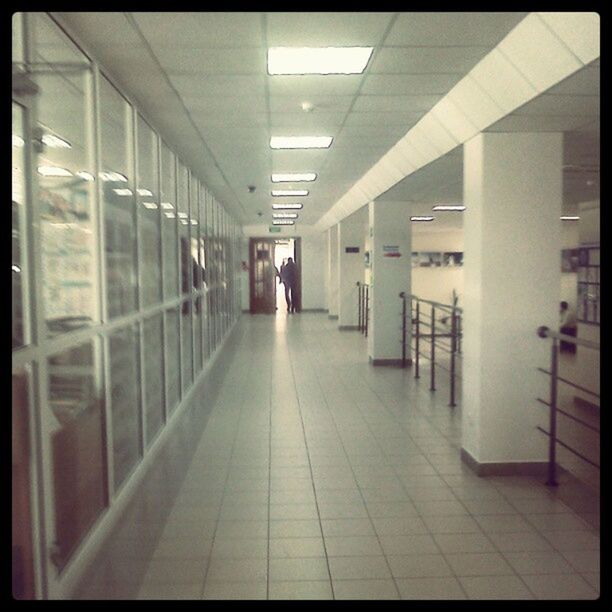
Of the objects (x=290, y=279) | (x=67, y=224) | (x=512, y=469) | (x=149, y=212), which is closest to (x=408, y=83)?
(x=67, y=224)

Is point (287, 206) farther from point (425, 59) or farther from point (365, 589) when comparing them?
point (365, 589)

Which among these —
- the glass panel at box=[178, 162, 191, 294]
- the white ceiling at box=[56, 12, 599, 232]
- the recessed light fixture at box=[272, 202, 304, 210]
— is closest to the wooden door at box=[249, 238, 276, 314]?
the recessed light fixture at box=[272, 202, 304, 210]

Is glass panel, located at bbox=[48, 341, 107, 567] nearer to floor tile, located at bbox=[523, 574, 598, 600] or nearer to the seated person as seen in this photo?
floor tile, located at bbox=[523, 574, 598, 600]

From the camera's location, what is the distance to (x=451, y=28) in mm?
3504

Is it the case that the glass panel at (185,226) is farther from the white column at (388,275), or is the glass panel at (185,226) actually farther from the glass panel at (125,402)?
the white column at (388,275)

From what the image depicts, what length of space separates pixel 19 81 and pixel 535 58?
8.62ft

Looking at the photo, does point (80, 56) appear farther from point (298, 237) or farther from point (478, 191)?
point (298, 237)

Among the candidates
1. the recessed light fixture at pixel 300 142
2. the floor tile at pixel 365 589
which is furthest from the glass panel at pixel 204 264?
Result: the floor tile at pixel 365 589

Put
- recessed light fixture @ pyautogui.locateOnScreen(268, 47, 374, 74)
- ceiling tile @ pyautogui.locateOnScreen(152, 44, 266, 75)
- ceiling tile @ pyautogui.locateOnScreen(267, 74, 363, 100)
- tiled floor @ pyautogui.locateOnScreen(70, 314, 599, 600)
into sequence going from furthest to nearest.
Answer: ceiling tile @ pyautogui.locateOnScreen(267, 74, 363, 100)
recessed light fixture @ pyautogui.locateOnScreen(268, 47, 374, 74)
ceiling tile @ pyautogui.locateOnScreen(152, 44, 266, 75)
tiled floor @ pyautogui.locateOnScreen(70, 314, 599, 600)

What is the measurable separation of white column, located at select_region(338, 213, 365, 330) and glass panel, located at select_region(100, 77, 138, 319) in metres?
7.80

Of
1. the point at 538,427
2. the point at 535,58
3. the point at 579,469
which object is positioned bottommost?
the point at 579,469

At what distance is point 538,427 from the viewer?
16.2ft

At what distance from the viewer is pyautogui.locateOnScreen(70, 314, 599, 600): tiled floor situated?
3.32m
